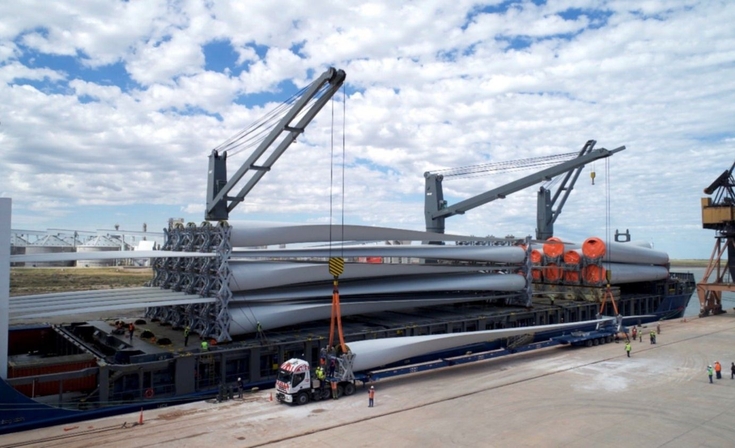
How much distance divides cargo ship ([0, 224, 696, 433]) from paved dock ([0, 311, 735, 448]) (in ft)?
4.72

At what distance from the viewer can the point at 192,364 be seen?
882 inches

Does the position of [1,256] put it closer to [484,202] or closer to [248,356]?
[248,356]

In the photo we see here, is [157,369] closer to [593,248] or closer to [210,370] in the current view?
[210,370]

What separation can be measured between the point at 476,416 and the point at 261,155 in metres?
17.8

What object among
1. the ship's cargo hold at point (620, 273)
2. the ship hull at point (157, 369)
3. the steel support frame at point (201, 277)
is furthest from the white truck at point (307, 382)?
the ship's cargo hold at point (620, 273)

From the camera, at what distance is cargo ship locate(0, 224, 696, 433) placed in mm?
19984

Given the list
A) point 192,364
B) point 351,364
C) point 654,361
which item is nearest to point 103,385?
point 192,364

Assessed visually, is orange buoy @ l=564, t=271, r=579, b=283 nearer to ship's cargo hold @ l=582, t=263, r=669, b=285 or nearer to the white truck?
ship's cargo hold @ l=582, t=263, r=669, b=285

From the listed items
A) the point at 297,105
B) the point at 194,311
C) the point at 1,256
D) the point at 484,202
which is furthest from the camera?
the point at 484,202

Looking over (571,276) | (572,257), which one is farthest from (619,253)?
(571,276)

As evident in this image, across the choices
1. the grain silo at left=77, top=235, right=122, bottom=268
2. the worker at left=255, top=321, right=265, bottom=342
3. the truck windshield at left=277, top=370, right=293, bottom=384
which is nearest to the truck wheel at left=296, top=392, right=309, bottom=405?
the truck windshield at left=277, top=370, right=293, bottom=384

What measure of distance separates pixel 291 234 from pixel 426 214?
69.0ft

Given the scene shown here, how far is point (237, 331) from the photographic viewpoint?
25719 millimetres

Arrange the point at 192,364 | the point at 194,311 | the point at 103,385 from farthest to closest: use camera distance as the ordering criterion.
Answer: the point at 194,311
the point at 192,364
the point at 103,385
